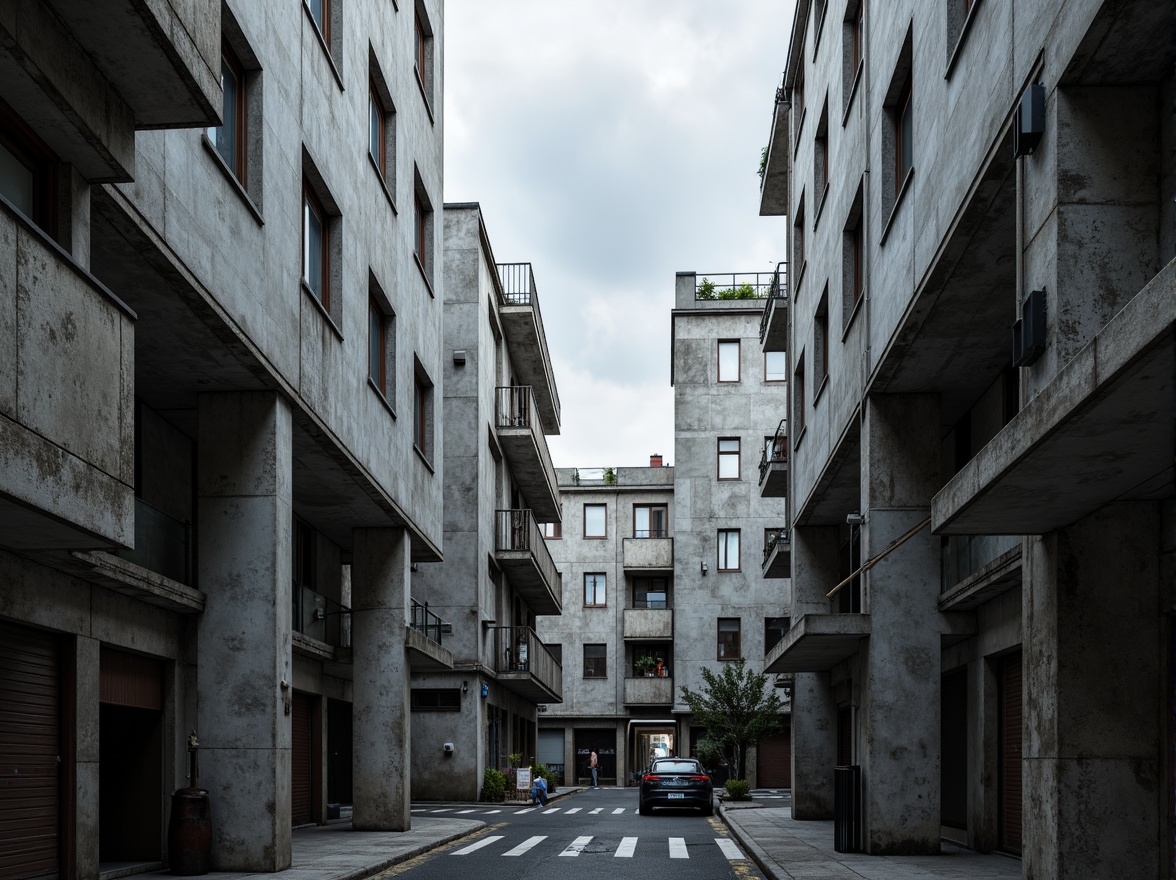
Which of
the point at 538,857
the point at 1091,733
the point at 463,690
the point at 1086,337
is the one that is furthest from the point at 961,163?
the point at 463,690

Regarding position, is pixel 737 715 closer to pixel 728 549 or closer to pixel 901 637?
pixel 728 549

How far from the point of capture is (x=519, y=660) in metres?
40.9

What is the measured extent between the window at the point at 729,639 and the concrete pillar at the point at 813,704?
86.1ft

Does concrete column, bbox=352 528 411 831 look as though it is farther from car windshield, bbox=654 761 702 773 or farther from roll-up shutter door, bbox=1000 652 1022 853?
roll-up shutter door, bbox=1000 652 1022 853

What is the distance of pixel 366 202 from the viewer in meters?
22.0

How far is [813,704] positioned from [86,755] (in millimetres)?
18387

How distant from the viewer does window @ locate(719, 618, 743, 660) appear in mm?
55312

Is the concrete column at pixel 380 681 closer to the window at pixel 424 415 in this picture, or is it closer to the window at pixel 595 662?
the window at pixel 424 415

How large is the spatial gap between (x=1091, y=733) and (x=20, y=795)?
9.20m

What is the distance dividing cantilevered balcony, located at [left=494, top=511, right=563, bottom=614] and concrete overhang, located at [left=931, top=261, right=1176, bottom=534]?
29.9 m

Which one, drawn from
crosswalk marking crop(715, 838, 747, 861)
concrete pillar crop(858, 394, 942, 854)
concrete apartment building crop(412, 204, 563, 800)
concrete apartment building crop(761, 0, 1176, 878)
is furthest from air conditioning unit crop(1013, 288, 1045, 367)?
concrete apartment building crop(412, 204, 563, 800)

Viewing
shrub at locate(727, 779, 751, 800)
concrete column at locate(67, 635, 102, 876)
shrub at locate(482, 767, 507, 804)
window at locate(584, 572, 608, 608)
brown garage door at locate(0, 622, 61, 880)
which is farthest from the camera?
window at locate(584, 572, 608, 608)

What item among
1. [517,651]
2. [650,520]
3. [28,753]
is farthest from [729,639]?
[28,753]

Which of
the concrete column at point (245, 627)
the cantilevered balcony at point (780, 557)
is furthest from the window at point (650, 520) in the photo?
the concrete column at point (245, 627)
